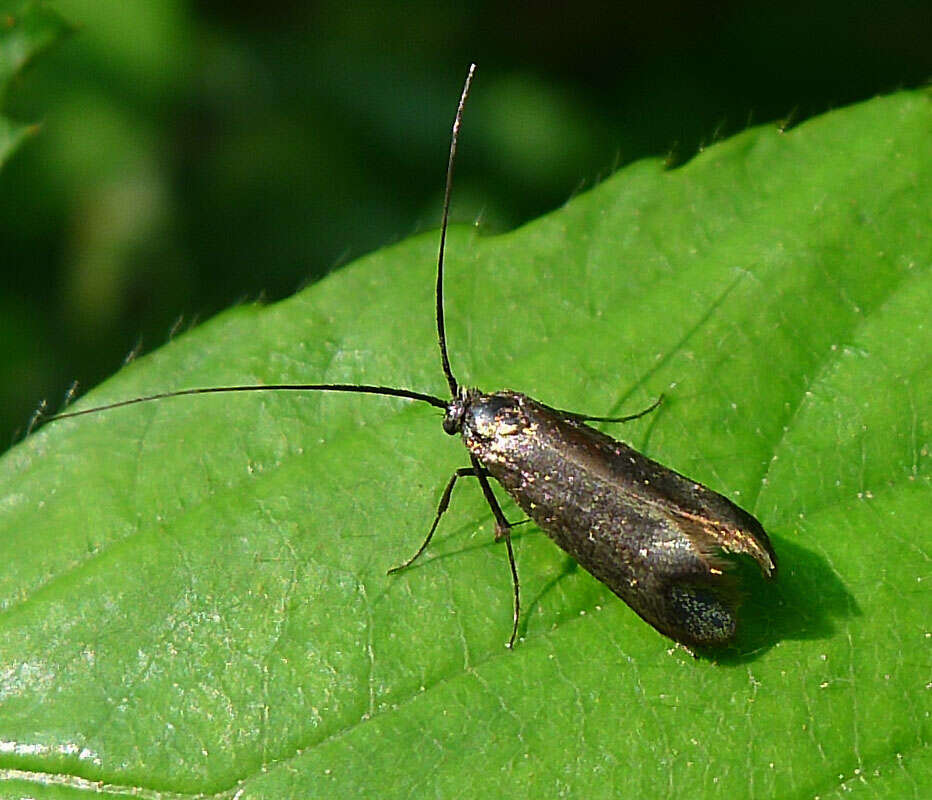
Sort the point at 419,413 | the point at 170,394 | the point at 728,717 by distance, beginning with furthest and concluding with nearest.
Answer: the point at 419,413, the point at 170,394, the point at 728,717

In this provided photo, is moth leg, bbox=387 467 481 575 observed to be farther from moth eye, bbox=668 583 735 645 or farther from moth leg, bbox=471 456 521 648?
moth eye, bbox=668 583 735 645

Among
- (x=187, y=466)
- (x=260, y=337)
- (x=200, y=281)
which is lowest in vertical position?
(x=200, y=281)

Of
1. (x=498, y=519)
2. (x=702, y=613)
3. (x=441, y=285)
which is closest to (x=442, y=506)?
(x=498, y=519)

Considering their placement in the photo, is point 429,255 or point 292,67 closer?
point 429,255

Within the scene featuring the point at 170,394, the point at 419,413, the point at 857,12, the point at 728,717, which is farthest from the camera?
the point at 857,12

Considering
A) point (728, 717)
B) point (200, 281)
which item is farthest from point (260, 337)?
point (200, 281)

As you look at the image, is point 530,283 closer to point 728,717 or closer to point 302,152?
point 728,717

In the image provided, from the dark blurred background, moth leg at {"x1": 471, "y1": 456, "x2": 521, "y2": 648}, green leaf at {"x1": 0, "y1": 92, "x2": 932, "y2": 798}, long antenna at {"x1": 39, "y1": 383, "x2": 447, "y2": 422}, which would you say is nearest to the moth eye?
green leaf at {"x1": 0, "y1": 92, "x2": 932, "y2": 798}

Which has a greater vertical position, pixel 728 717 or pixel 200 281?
pixel 728 717

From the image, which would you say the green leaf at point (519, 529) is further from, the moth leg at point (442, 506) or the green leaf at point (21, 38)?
the green leaf at point (21, 38)
